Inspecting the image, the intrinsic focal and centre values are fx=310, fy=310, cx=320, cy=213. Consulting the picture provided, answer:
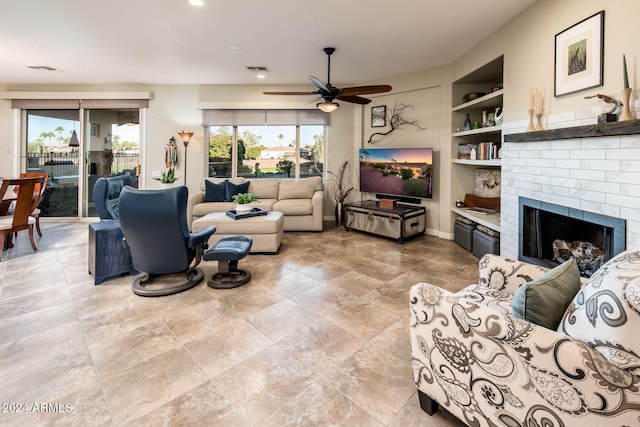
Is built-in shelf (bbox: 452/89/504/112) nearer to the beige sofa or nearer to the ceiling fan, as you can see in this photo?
the ceiling fan

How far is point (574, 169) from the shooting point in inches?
95.4

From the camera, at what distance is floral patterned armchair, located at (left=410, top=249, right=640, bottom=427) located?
95 cm

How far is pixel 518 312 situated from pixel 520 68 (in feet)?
9.87

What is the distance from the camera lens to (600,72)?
228cm

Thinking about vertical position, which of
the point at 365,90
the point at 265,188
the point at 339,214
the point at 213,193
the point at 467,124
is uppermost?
the point at 365,90

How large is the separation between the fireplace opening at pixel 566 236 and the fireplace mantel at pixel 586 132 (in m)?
0.57

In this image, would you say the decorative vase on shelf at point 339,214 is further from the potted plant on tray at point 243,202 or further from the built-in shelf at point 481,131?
the built-in shelf at point 481,131

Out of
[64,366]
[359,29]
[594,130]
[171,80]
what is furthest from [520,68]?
[171,80]

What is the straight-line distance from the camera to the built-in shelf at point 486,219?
3.74 meters

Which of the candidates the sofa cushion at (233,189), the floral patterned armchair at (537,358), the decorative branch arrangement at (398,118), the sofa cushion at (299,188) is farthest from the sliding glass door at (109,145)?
the floral patterned armchair at (537,358)

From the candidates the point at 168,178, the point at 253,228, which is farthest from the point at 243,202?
the point at 168,178

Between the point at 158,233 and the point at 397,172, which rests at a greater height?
the point at 397,172

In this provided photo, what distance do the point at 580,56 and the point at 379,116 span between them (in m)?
3.48

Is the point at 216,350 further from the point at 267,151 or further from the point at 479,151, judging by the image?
the point at 267,151
